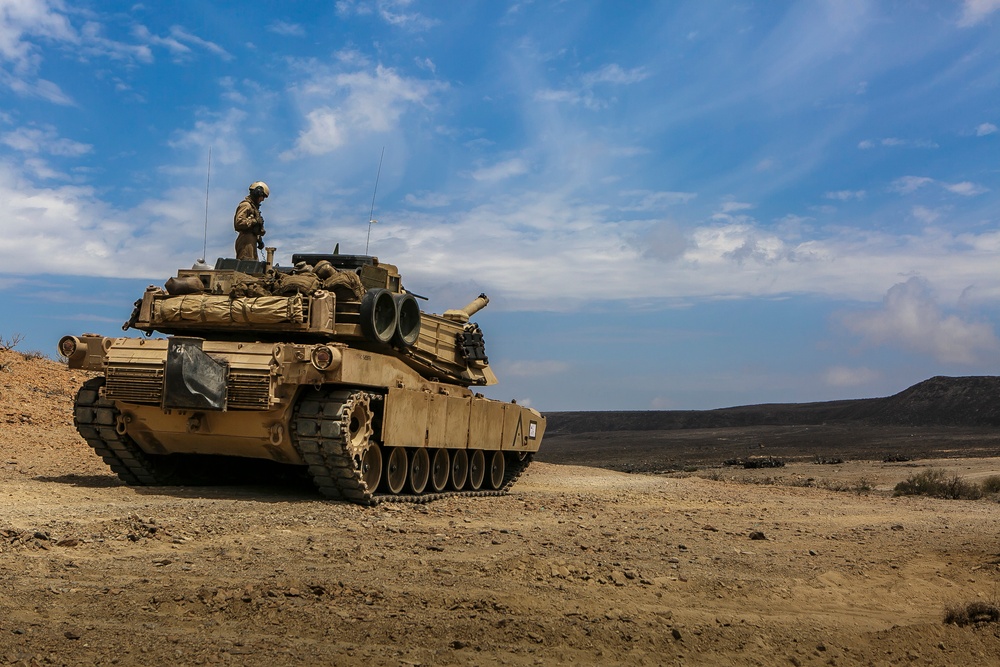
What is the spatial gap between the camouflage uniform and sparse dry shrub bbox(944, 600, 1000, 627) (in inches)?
453

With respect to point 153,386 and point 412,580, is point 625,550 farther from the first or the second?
point 153,386

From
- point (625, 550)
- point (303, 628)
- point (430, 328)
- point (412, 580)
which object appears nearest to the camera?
point (303, 628)

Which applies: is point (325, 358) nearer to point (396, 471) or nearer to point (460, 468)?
point (396, 471)

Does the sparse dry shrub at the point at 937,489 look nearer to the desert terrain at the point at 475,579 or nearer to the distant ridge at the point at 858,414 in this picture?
the desert terrain at the point at 475,579

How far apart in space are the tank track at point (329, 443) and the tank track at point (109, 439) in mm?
2861

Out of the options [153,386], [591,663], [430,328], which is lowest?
[591,663]

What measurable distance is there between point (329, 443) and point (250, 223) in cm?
447

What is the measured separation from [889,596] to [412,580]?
4171 millimetres

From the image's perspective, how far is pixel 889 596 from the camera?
9.38 meters

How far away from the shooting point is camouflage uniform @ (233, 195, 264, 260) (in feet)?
53.9

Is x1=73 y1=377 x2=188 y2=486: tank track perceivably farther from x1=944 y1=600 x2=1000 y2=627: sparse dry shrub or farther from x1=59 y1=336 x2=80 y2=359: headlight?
x1=944 y1=600 x2=1000 y2=627: sparse dry shrub

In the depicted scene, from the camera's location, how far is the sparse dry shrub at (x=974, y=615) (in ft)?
26.5

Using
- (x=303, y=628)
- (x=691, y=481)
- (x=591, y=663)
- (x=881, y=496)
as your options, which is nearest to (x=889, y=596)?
(x=591, y=663)

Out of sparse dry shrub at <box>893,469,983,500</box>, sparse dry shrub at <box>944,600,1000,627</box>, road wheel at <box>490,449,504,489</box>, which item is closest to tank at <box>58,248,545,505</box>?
road wheel at <box>490,449,504,489</box>
